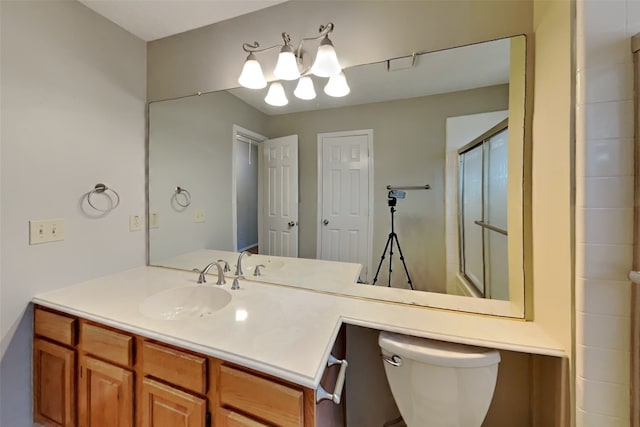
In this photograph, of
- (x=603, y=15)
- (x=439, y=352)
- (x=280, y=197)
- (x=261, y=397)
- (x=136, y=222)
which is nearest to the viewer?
(x=603, y=15)

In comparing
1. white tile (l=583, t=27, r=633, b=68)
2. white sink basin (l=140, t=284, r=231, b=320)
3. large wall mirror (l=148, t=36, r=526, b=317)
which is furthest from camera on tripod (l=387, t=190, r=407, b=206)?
white sink basin (l=140, t=284, r=231, b=320)

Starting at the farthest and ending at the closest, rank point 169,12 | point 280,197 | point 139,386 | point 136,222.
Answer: point 136,222, point 280,197, point 169,12, point 139,386

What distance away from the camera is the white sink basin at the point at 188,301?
4.13 feet

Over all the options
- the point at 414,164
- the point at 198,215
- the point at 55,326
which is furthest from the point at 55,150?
the point at 414,164

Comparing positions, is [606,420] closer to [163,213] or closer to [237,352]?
[237,352]

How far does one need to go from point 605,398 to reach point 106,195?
2.34 metres

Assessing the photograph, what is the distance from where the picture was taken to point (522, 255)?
1.02 meters

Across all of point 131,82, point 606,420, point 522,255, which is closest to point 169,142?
point 131,82

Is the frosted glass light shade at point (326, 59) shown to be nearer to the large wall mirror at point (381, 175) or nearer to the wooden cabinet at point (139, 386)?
the large wall mirror at point (381, 175)

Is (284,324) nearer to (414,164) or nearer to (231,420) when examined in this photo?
(231,420)

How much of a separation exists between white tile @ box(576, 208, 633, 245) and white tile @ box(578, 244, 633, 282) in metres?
0.02

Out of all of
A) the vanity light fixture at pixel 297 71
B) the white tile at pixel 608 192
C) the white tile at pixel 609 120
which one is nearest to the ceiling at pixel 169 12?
the vanity light fixture at pixel 297 71

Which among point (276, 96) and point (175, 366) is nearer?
point (175, 366)

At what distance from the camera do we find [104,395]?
1086 millimetres
